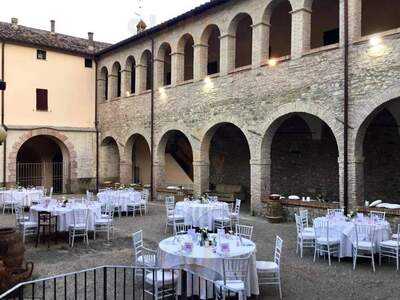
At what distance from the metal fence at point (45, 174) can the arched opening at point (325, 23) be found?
14379 millimetres

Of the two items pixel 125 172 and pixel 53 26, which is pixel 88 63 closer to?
pixel 53 26

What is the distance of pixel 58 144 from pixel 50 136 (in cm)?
87

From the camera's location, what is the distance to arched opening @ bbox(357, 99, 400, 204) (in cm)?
1486

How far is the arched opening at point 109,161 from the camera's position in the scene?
906 inches

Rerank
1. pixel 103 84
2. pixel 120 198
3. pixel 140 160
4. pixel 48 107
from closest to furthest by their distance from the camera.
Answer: pixel 120 198
pixel 48 107
pixel 103 84
pixel 140 160

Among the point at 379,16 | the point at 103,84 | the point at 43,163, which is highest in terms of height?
the point at 379,16

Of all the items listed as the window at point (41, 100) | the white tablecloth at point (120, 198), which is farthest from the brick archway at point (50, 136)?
the white tablecloth at point (120, 198)

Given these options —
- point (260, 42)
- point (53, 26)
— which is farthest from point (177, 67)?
point (53, 26)

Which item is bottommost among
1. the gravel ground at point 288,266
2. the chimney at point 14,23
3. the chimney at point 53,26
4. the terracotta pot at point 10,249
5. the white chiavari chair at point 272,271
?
the gravel ground at point 288,266

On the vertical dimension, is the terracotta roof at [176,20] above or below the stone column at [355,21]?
above

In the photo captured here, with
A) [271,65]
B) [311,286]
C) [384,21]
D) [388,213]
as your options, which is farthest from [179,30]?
[311,286]

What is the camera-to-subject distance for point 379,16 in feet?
48.4

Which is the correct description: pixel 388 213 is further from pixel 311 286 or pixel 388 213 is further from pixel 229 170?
pixel 229 170

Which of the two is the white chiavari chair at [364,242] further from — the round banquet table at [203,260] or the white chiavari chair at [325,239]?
the round banquet table at [203,260]
